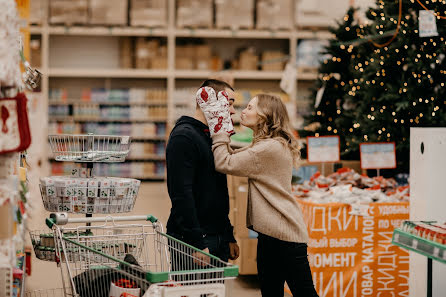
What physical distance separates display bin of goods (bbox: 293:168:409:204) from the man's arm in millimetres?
2028

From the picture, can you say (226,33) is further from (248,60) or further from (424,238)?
(424,238)

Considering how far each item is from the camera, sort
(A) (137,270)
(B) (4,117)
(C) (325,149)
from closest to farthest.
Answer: (B) (4,117)
(A) (137,270)
(C) (325,149)

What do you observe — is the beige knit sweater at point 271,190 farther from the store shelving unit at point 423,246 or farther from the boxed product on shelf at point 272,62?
the boxed product on shelf at point 272,62

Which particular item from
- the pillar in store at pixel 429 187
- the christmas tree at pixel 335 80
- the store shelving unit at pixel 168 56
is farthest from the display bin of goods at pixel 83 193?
the store shelving unit at pixel 168 56

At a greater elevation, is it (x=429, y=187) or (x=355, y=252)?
(x=429, y=187)

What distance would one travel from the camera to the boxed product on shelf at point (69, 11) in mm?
11664

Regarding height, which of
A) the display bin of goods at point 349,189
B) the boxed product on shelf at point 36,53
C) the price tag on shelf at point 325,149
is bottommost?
the display bin of goods at point 349,189

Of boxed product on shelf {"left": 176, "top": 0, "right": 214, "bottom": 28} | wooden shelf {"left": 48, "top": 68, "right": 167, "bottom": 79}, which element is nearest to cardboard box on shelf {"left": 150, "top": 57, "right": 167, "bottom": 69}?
wooden shelf {"left": 48, "top": 68, "right": 167, "bottom": 79}

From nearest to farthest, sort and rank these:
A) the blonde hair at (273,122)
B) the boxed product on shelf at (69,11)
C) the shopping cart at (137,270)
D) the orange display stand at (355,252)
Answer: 1. the shopping cart at (137,270)
2. the blonde hair at (273,122)
3. the orange display stand at (355,252)
4. the boxed product on shelf at (69,11)

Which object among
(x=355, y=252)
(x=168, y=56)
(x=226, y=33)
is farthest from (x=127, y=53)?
(x=355, y=252)

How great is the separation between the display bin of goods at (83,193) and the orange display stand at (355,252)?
1.90 meters

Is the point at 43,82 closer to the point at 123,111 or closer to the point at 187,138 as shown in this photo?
the point at 123,111

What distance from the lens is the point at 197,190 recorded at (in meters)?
3.04

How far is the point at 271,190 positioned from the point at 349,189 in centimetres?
179
